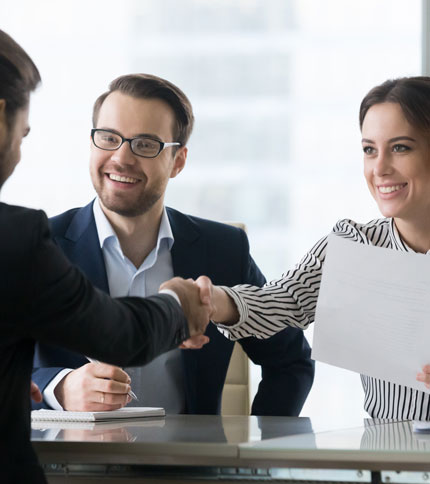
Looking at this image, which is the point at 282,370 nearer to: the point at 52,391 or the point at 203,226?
the point at 203,226

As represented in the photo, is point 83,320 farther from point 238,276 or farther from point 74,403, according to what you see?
point 238,276

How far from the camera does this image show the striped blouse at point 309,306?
1858mm

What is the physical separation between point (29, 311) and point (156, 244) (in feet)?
3.82

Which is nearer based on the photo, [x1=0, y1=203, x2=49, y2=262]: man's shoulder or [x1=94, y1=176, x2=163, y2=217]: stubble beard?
[x1=0, y1=203, x2=49, y2=262]: man's shoulder

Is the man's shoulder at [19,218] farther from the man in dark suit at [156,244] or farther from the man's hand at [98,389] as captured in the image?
the man in dark suit at [156,244]

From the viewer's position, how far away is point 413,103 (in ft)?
6.31

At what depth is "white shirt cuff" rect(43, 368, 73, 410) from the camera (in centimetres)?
179

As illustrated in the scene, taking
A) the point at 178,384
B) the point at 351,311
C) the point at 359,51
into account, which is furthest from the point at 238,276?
the point at 359,51

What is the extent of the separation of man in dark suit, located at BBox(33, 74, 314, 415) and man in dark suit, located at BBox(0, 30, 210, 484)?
0.90 m

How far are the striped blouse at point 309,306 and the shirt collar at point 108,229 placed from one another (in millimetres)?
341

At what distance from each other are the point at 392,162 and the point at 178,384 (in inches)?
31.5

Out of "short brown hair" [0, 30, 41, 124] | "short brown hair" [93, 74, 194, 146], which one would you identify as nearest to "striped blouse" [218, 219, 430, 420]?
"short brown hair" [93, 74, 194, 146]

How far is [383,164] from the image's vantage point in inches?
76.0

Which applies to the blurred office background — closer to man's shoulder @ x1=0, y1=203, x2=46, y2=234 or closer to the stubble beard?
the stubble beard
